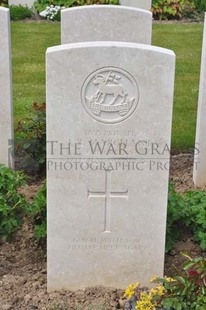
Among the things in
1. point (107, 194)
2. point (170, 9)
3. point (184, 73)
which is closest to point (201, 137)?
point (107, 194)

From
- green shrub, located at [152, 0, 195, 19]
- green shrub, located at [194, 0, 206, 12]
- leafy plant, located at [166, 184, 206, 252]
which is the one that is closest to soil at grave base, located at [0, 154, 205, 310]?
leafy plant, located at [166, 184, 206, 252]

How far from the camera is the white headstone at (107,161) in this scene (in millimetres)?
3814

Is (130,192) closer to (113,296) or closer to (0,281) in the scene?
(113,296)

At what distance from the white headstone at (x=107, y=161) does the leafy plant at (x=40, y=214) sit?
0.44m

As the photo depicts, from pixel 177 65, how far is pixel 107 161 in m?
6.48

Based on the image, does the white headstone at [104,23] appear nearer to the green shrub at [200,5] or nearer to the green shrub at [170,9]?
the green shrub at [170,9]

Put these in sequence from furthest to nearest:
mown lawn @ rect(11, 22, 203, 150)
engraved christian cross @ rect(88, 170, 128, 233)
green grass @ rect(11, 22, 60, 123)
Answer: green grass @ rect(11, 22, 60, 123) < mown lawn @ rect(11, 22, 203, 150) < engraved christian cross @ rect(88, 170, 128, 233)

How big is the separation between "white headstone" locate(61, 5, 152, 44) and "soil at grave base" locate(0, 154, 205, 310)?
1.80 m

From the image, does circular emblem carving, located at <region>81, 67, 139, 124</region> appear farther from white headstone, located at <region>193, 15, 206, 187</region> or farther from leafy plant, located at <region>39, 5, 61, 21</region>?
leafy plant, located at <region>39, 5, 61, 21</region>

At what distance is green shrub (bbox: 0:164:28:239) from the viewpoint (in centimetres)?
481

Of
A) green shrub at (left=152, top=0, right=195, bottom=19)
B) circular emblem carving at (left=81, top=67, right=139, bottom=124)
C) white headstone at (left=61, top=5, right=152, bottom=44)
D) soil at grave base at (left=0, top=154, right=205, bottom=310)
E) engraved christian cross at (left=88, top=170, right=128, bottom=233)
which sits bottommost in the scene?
soil at grave base at (left=0, top=154, right=205, bottom=310)

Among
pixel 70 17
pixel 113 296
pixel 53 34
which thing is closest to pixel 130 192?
pixel 113 296

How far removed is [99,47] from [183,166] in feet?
9.44

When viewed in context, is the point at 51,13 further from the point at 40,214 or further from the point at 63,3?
the point at 40,214
